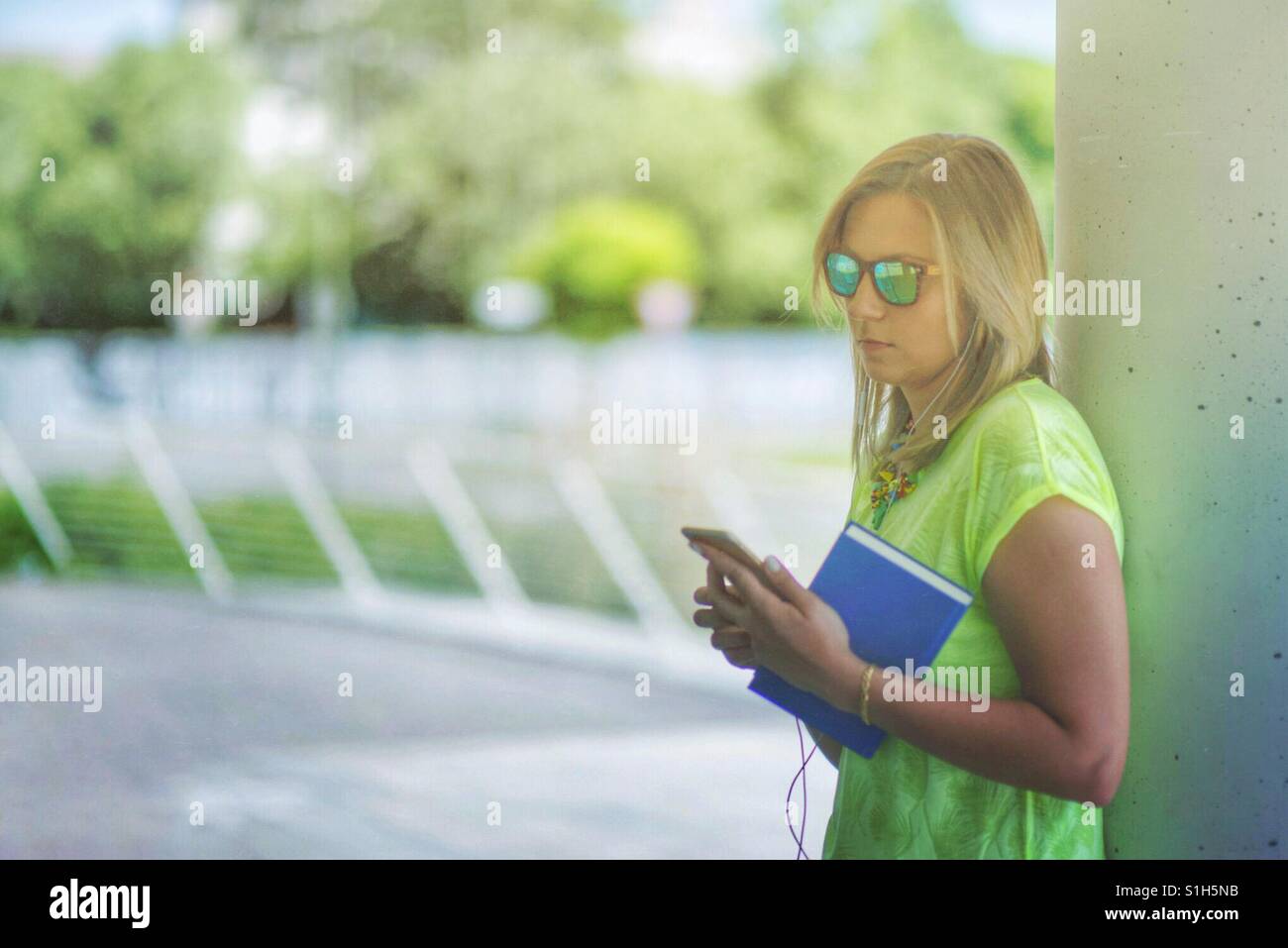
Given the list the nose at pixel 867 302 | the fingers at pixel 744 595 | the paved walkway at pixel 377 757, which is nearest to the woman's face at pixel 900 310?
the nose at pixel 867 302

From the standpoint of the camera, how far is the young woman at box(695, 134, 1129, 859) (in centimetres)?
137

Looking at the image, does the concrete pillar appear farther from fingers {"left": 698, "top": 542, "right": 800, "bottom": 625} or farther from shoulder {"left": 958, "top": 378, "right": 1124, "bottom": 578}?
fingers {"left": 698, "top": 542, "right": 800, "bottom": 625}

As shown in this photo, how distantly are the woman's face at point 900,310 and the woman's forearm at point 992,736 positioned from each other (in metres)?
0.33

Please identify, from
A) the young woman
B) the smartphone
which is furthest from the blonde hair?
the smartphone

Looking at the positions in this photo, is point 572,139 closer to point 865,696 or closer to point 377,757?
point 377,757

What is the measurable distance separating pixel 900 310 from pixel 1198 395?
46 cm

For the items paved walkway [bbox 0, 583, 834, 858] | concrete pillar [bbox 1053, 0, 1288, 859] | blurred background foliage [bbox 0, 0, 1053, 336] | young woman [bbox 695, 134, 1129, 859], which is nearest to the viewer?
Answer: young woman [bbox 695, 134, 1129, 859]

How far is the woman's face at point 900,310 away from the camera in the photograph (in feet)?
4.88

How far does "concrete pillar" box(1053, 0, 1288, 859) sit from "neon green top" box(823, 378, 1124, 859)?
23 centimetres

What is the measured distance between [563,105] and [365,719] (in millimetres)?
21218

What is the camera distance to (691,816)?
434 centimetres

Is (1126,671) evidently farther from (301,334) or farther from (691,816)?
(301,334)

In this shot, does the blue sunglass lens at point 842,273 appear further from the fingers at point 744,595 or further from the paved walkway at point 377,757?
the paved walkway at point 377,757

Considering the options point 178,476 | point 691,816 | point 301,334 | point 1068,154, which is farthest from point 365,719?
point 301,334
